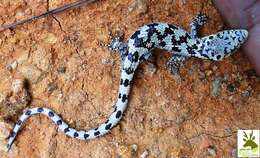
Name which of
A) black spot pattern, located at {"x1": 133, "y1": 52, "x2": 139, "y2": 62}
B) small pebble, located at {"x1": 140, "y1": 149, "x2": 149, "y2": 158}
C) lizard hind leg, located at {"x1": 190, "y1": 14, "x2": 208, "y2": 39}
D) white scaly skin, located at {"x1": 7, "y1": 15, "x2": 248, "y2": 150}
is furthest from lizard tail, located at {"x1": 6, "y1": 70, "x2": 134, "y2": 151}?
lizard hind leg, located at {"x1": 190, "y1": 14, "x2": 208, "y2": 39}

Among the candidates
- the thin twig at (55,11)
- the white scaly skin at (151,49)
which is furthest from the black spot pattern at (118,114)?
the thin twig at (55,11)

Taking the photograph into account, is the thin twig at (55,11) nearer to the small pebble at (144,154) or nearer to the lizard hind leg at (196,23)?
the lizard hind leg at (196,23)

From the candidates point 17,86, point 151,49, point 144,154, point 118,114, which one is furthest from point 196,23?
point 17,86

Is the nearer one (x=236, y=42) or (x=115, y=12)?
(x=236, y=42)

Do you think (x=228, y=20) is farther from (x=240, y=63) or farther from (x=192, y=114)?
(x=192, y=114)

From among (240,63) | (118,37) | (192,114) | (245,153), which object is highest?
(118,37)

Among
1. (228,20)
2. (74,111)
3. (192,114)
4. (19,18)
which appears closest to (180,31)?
(228,20)
